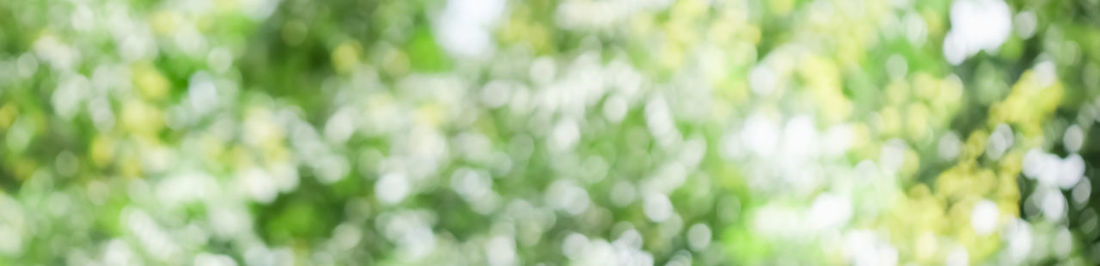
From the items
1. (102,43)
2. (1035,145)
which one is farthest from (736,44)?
(102,43)

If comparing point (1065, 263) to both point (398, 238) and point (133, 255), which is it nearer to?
point (398, 238)

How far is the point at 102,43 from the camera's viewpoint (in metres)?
1.34

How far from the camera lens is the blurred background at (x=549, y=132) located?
1.23 metres

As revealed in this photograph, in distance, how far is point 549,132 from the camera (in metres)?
1.29

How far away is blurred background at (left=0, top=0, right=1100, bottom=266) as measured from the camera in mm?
1229

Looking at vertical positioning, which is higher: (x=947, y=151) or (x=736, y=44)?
(x=736, y=44)

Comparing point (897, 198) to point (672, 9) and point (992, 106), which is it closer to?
point (992, 106)

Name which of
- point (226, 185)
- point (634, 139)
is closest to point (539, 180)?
point (634, 139)

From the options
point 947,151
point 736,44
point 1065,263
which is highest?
point 736,44

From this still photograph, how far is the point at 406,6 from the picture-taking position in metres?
1.31

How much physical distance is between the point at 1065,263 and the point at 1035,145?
0.53 ft

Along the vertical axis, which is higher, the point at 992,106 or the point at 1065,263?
the point at 992,106

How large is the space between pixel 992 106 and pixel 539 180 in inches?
23.5

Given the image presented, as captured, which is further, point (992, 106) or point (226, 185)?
point (226, 185)
